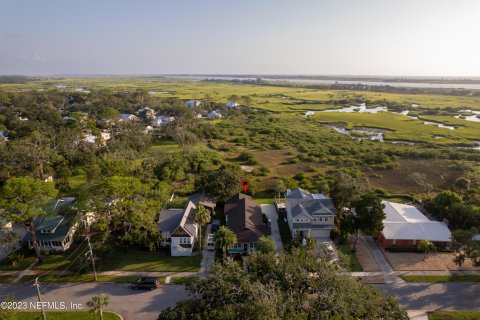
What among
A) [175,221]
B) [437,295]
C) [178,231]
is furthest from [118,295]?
[437,295]

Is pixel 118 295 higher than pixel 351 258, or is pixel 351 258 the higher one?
pixel 351 258

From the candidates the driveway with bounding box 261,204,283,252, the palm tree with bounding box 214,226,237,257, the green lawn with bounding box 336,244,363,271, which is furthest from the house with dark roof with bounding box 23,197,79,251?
the green lawn with bounding box 336,244,363,271

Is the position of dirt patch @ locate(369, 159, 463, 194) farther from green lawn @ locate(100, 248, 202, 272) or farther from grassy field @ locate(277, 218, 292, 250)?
green lawn @ locate(100, 248, 202, 272)

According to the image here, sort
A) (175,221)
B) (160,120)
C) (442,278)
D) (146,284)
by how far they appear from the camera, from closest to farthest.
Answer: (146,284)
(442,278)
(175,221)
(160,120)

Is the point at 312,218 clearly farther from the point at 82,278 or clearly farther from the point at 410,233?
the point at 82,278

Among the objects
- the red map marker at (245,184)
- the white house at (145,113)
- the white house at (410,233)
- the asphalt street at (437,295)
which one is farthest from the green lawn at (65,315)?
the white house at (145,113)

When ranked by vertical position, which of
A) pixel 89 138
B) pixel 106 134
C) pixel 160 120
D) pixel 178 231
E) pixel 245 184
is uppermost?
pixel 160 120
